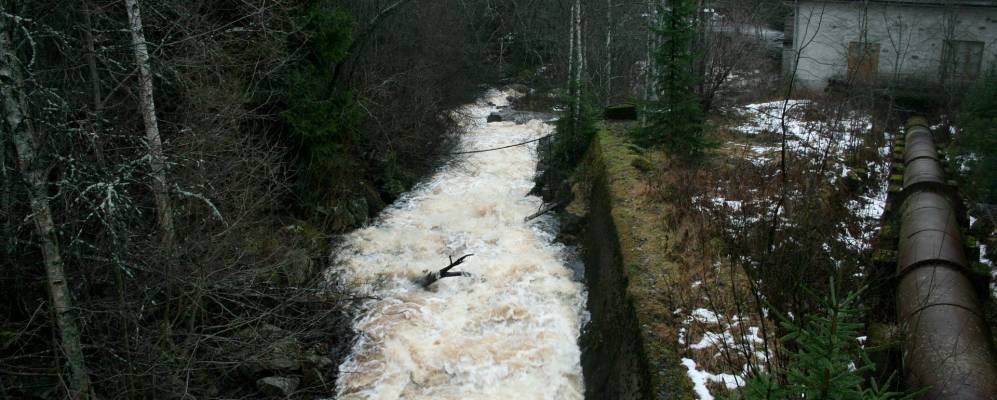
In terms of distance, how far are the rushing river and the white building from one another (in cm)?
1169

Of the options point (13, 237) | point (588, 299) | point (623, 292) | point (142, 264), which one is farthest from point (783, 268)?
point (13, 237)

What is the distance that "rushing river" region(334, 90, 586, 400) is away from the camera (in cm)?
905

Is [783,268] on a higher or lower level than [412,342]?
higher

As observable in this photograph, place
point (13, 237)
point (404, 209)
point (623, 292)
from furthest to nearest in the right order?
point (404, 209)
point (623, 292)
point (13, 237)

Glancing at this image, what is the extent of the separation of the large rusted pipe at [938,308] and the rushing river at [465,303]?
427 cm

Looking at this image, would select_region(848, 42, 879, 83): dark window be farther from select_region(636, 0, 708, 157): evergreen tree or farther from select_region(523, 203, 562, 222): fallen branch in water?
select_region(523, 203, 562, 222): fallen branch in water

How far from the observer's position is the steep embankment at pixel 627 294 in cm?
689

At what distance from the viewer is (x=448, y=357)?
31.3ft

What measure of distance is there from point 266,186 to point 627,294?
6536 mm

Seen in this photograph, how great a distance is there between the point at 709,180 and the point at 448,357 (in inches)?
247

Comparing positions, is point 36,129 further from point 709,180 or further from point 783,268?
point 709,180

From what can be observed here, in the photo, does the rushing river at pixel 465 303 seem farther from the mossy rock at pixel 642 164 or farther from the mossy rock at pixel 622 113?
the mossy rock at pixel 622 113

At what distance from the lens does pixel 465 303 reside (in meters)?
11.1

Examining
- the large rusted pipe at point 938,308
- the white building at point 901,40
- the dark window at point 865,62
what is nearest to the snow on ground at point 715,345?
the large rusted pipe at point 938,308
